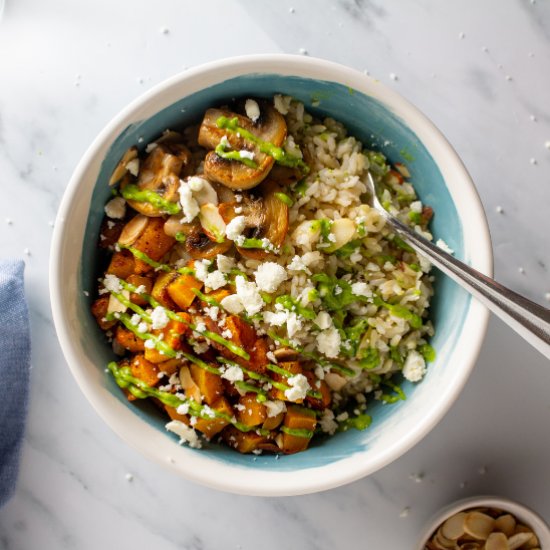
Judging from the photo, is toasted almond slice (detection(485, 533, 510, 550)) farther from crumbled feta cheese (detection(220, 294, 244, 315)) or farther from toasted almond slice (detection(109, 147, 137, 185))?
toasted almond slice (detection(109, 147, 137, 185))

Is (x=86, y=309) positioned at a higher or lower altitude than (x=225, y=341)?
lower

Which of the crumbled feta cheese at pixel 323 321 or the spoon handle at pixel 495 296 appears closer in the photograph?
the spoon handle at pixel 495 296

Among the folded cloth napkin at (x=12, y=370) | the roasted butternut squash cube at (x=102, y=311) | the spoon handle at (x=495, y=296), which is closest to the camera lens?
the spoon handle at (x=495, y=296)

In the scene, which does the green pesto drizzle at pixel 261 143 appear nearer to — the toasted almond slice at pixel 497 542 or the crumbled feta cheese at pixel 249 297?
the crumbled feta cheese at pixel 249 297

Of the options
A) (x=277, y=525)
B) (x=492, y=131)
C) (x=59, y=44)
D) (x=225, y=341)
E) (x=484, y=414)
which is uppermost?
(x=492, y=131)

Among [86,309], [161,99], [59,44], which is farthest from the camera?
[59,44]

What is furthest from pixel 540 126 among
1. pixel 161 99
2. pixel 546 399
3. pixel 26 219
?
pixel 26 219

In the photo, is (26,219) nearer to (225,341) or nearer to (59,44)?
(59,44)

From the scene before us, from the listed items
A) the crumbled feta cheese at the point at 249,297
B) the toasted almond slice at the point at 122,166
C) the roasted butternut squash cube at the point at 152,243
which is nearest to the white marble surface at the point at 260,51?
the toasted almond slice at the point at 122,166
